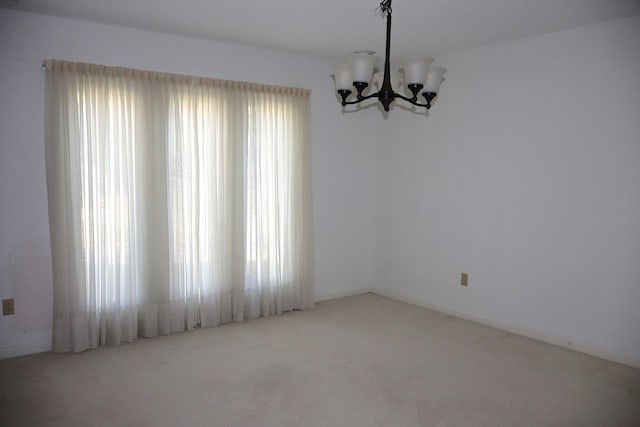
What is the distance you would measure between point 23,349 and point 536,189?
4196 mm

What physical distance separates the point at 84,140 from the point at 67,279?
3.48ft

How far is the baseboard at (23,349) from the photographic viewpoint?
3.35 metres

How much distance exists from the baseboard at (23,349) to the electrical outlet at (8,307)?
0.83ft

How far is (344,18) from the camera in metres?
3.39

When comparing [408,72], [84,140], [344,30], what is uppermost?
[344,30]

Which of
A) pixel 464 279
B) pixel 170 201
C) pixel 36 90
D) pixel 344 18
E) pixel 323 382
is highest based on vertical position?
pixel 344 18

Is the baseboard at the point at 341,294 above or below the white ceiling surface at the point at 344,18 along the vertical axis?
below

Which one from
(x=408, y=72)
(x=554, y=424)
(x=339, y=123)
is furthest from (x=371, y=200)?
(x=554, y=424)

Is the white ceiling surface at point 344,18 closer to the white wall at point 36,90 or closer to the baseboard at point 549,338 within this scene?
the white wall at point 36,90

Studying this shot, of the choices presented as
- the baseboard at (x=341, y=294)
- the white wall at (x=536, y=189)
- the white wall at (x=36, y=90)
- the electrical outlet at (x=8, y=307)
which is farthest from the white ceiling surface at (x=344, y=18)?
the baseboard at (x=341, y=294)

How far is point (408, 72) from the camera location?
2641mm

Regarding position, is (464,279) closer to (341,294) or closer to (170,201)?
(341,294)

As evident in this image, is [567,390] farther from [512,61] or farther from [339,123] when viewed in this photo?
[339,123]

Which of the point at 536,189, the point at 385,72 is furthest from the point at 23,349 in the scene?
the point at 536,189
